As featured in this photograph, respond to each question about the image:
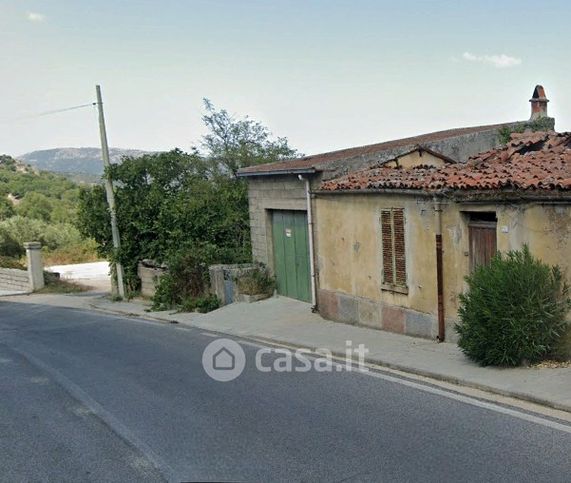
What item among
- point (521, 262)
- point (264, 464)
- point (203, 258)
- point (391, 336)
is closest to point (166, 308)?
point (203, 258)

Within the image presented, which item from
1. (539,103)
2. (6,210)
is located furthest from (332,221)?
(6,210)

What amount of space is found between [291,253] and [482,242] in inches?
274

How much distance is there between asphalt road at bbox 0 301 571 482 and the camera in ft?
19.1

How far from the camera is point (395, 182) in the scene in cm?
1172

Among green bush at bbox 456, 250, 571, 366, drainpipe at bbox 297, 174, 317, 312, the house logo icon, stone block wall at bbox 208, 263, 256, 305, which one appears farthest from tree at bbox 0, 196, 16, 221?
green bush at bbox 456, 250, 571, 366

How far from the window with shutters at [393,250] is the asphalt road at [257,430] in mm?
3007

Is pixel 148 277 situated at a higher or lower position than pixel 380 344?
lower

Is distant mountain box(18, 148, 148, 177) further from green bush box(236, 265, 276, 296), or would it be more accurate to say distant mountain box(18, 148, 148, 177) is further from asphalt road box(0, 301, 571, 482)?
asphalt road box(0, 301, 571, 482)

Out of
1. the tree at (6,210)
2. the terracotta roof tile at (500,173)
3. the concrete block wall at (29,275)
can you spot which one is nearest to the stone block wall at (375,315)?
the terracotta roof tile at (500,173)

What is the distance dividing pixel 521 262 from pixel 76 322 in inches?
517

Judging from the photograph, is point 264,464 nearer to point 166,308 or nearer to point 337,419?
Answer: point 337,419

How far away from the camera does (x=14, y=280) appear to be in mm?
31375

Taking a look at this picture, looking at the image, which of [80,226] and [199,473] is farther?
[80,226]

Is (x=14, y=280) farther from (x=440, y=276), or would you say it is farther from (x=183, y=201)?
(x=440, y=276)
